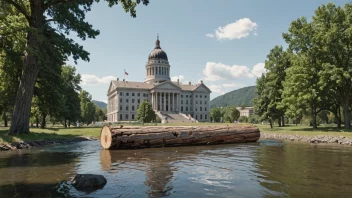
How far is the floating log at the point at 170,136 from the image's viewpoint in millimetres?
15762

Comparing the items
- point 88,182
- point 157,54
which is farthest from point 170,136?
point 157,54

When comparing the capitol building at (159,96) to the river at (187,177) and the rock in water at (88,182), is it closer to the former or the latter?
the river at (187,177)

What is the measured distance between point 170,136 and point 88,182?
10.5 m

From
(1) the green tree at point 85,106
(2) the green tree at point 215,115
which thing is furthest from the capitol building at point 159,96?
(1) the green tree at point 85,106

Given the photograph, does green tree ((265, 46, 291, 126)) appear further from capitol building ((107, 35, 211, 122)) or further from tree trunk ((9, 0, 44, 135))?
capitol building ((107, 35, 211, 122))

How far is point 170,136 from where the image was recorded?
1736 cm

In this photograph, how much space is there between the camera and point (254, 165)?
10.2 m

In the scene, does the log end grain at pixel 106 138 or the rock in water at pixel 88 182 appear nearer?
the rock in water at pixel 88 182

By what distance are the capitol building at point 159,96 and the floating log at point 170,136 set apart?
7993 centimetres

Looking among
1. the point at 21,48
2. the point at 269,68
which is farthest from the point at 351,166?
the point at 269,68

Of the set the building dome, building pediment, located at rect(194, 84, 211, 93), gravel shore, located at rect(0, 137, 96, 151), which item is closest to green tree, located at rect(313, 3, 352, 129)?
gravel shore, located at rect(0, 137, 96, 151)

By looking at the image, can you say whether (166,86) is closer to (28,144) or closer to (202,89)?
(202,89)

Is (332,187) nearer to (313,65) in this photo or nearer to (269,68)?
(313,65)

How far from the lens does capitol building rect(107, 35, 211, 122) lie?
117688 mm
